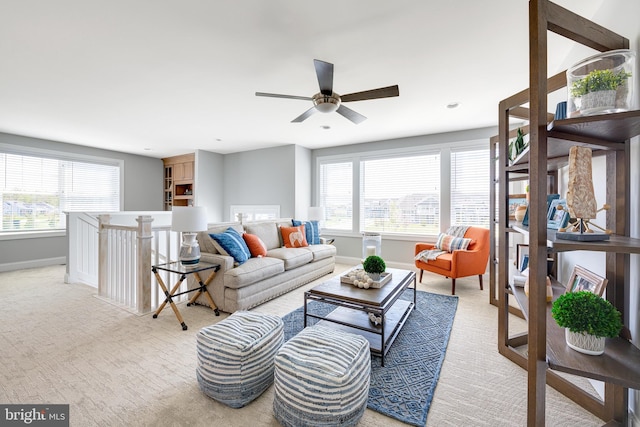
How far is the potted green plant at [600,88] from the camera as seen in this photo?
1.12 m

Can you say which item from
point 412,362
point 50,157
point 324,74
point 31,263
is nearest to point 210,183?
point 50,157

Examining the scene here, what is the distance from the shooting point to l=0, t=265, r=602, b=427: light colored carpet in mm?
1541

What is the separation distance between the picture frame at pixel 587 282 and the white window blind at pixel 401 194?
3.20 m

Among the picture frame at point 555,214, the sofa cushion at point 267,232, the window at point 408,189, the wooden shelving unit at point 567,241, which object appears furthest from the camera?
the window at point 408,189

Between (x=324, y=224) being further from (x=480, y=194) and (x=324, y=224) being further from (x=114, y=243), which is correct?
(x=114, y=243)

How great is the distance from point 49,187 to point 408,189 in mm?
7287

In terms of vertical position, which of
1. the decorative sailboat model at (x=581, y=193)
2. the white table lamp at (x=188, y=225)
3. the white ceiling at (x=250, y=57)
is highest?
the white ceiling at (x=250, y=57)

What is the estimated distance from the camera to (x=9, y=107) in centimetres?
362

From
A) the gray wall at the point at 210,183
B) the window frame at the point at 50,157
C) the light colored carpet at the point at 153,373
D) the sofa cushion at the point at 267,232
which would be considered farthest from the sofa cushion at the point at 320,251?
the window frame at the point at 50,157

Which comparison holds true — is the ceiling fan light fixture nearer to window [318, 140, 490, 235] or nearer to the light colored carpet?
the light colored carpet

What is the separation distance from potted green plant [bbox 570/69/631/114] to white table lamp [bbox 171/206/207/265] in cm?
299

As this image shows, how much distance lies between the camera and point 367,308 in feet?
6.86

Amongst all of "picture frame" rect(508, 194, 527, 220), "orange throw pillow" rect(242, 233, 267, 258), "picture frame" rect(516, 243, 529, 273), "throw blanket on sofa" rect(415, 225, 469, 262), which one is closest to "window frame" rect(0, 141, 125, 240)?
"orange throw pillow" rect(242, 233, 267, 258)

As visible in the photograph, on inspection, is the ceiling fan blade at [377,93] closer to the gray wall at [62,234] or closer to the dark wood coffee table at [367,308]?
the dark wood coffee table at [367,308]
